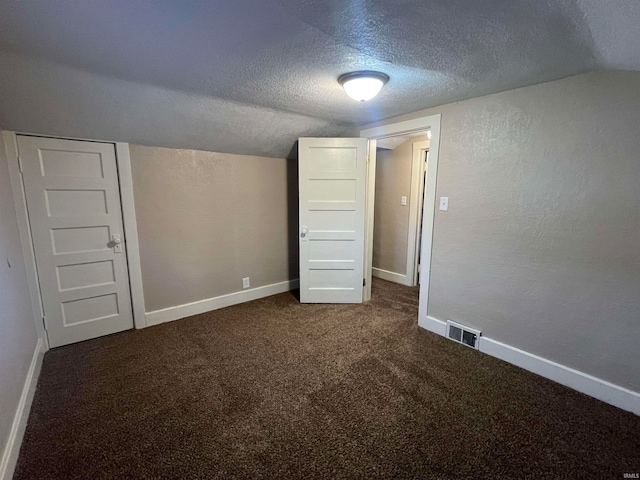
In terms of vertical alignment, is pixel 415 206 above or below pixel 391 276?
above

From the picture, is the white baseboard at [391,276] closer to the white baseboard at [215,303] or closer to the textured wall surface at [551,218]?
the white baseboard at [215,303]

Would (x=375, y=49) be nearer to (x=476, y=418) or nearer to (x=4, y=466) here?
(x=476, y=418)

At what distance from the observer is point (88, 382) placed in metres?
2.06

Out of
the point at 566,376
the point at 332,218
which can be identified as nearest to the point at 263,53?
the point at 332,218

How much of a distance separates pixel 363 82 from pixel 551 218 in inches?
62.0

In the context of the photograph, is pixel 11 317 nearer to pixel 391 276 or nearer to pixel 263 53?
pixel 263 53

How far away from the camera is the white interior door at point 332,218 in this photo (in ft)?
10.4

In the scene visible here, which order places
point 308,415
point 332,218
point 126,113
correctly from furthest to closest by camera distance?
point 332,218 < point 126,113 < point 308,415

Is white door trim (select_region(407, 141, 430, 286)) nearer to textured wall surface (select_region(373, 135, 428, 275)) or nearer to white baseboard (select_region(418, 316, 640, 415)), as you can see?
textured wall surface (select_region(373, 135, 428, 275))

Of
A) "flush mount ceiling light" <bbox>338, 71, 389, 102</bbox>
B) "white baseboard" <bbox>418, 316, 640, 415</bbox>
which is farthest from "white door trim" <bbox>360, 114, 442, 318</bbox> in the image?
"flush mount ceiling light" <bbox>338, 71, 389, 102</bbox>

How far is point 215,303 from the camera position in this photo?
332 cm

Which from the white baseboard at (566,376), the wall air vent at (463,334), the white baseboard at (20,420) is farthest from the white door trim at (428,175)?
the white baseboard at (20,420)

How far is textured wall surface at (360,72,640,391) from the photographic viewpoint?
5.68ft

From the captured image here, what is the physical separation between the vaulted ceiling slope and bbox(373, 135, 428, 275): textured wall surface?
1.47 metres
